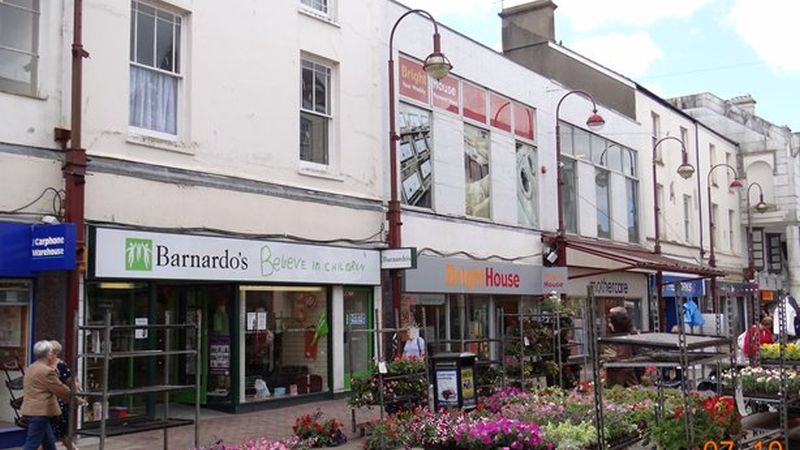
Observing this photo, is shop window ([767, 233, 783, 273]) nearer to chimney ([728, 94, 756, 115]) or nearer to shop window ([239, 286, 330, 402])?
chimney ([728, 94, 756, 115])

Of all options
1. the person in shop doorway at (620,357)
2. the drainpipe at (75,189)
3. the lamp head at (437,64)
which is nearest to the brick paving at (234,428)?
the drainpipe at (75,189)

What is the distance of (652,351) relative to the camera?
834 cm

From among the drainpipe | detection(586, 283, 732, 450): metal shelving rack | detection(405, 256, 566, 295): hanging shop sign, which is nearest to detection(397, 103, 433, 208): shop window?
detection(405, 256, 566, 295): hanging shop sign

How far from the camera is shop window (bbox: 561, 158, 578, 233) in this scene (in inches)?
954

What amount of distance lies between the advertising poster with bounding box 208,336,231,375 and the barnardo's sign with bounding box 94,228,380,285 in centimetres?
132

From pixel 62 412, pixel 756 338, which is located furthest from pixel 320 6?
pixel 756 338

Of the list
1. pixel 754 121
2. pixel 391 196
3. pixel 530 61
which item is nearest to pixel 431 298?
pixel 391 196

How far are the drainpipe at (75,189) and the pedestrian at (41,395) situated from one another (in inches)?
72.2

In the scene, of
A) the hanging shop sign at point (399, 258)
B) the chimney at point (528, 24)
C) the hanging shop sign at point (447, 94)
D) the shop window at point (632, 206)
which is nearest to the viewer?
the hanging shop sign at point (399, 258)

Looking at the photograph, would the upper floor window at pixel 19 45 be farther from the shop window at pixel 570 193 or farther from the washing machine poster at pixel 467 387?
the shop window at pixel 570 193

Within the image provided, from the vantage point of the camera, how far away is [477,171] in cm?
2052

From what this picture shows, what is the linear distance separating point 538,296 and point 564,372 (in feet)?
19.5

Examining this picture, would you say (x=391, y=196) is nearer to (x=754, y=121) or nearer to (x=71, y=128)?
(x=71, y=128)

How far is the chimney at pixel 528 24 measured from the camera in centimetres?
2666
